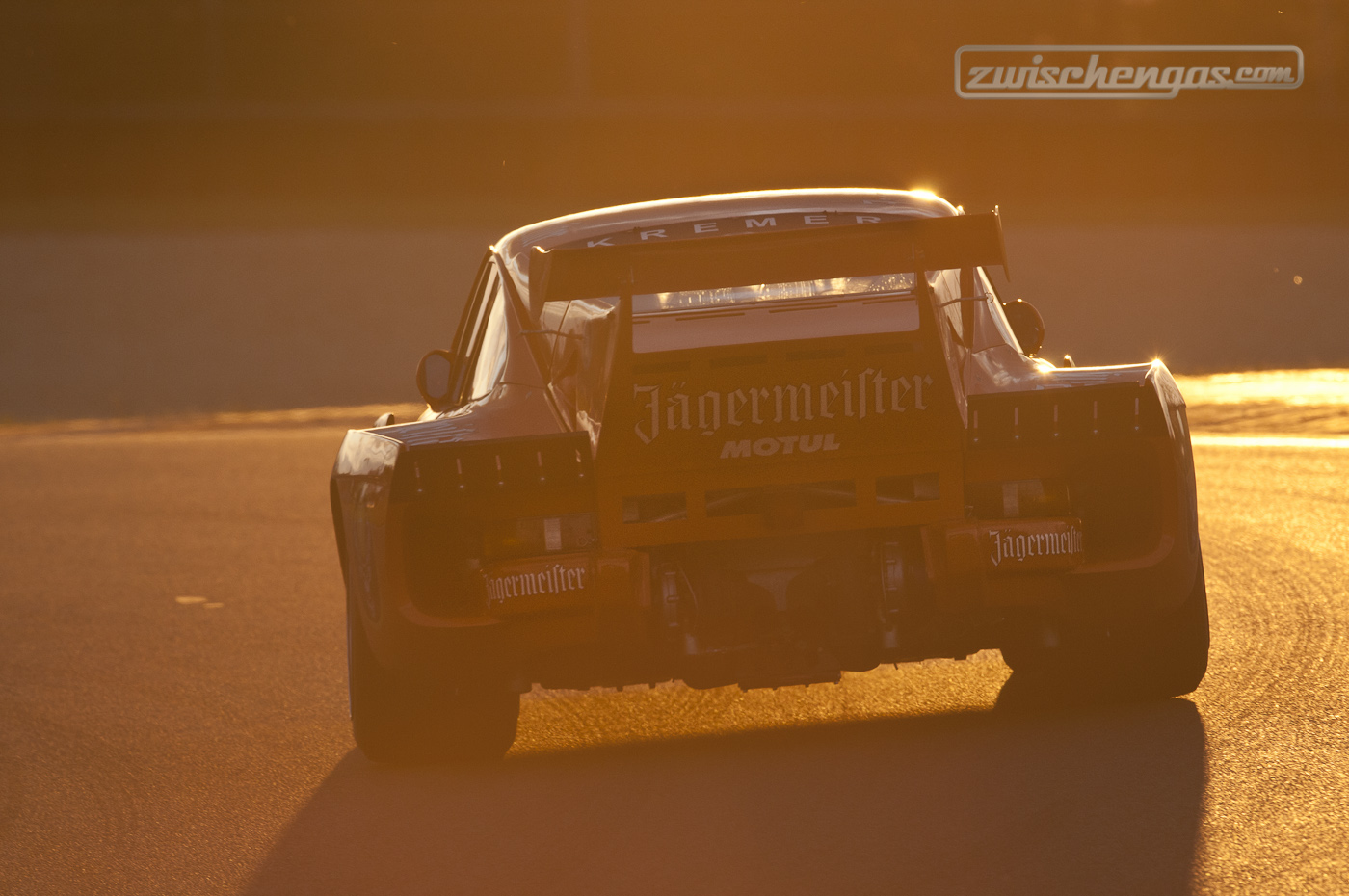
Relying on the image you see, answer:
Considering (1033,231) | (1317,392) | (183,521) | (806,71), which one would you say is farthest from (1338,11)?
(183,521)

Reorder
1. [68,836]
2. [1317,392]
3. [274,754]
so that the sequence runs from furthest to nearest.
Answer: [1317,392] < [274,754] < [68,836]

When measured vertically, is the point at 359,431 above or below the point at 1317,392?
above

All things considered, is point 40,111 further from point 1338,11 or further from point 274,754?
point 274,754

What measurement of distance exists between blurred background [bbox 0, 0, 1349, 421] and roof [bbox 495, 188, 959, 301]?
31286 millimetres

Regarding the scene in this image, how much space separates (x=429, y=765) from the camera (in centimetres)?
654

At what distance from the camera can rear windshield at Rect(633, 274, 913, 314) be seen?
597cm

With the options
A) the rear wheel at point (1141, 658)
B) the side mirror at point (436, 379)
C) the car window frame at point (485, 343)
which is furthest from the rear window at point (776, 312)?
the side mirror at point (436, 379)

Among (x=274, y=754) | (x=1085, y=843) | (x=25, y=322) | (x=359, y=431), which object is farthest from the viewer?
(x=25, y=322)

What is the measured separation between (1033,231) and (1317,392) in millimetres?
16109

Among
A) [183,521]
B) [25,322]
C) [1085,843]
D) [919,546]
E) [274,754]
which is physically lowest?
[25,322]

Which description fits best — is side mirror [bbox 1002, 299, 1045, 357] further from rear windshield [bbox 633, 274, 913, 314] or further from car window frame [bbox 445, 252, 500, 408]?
car window frame [bbox 445, 252, 500, 408]

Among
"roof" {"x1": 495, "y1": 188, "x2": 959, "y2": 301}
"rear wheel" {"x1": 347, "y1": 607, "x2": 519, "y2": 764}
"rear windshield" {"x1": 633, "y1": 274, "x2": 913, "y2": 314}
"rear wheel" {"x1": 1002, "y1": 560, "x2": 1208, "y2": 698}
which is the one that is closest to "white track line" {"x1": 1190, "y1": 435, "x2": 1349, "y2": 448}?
"roof" {"x1": 495, "y1": 188, "x2": 959, "y2": 301}

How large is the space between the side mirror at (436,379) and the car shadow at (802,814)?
51.5 inches

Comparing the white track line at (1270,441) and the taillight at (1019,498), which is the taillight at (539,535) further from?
the white track line at (1270,441)
